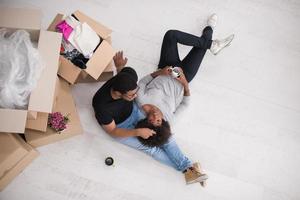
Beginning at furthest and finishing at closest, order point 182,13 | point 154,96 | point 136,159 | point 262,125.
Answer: point 182,13, point 262,125, point 136,159, point 154,96

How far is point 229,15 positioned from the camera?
9.59 ft

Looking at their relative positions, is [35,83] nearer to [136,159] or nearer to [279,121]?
[136,159]

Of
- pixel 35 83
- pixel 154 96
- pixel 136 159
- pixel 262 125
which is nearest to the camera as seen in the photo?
pixel 35 83

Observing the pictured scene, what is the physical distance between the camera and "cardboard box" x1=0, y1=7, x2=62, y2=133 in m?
1.87

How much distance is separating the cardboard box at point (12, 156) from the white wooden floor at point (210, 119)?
6 cm

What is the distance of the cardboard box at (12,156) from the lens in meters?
2.04

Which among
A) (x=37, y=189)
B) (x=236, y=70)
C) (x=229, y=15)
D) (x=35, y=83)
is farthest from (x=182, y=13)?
(x=37, y=189)

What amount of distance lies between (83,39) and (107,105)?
447 mm

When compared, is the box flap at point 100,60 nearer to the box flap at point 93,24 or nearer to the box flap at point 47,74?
the box flap at point 93,24

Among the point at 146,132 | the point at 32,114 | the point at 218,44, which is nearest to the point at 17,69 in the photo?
the point at 32,114

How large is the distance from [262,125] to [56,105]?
1519 millimetres

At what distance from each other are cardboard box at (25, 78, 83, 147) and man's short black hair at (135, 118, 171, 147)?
1.49 feet

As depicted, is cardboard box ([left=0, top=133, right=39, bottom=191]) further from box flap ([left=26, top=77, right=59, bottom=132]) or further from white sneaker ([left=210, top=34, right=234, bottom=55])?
white sneaker ([left=210, top=34, right=234, bottom=55])

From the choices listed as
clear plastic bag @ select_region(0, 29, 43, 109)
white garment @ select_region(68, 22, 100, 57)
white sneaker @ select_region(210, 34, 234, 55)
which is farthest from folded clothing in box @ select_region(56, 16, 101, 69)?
white sneaker @ select_region(210, 34, 234, 55)
